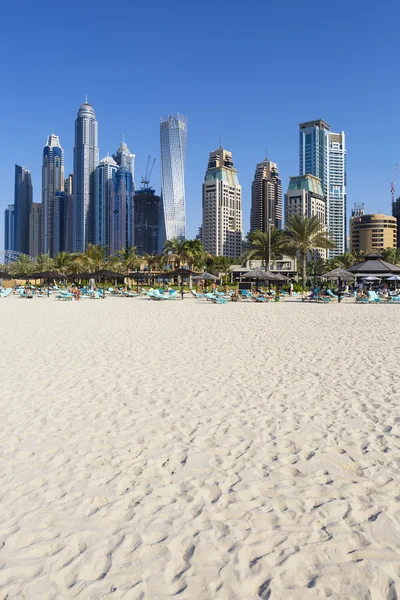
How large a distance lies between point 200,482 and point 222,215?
533 feet

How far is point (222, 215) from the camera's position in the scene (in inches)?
6383

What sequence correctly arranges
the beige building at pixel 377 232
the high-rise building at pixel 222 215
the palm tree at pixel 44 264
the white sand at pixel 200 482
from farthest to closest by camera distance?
the high-rise building at pixel 222 215
the beige building at pixel 377 232
the palm tree at pixel 44 264
the white sand at pixel 200 482

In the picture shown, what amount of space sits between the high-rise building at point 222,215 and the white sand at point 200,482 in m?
153

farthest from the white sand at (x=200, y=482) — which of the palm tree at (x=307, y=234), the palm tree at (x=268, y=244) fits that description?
the palm tree at (x=268, y=244)

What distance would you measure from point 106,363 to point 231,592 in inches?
240

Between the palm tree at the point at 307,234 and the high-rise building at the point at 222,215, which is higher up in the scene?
the high-rise building at the point at 222,215

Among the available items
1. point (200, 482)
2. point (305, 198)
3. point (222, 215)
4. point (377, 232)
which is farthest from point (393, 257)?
point (222, 215)

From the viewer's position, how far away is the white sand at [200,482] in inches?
97.3

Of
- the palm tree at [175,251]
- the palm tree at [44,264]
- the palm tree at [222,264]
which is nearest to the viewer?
the palm tree at [175,251]

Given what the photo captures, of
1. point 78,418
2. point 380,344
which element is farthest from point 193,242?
point 78,418

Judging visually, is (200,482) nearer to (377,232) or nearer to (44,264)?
(44,264)

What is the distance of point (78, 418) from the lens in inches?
198

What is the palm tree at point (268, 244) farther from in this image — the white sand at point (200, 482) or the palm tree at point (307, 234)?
the white sand at point (200, 482)

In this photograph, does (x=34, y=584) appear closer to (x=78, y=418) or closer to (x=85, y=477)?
(x=85, y=477)
